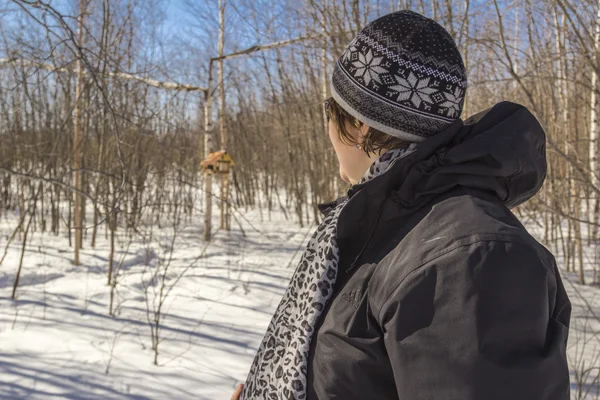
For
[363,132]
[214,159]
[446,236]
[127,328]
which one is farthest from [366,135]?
[214,159]

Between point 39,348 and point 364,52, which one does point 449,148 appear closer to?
point 364,52

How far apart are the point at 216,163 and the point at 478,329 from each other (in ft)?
25.7

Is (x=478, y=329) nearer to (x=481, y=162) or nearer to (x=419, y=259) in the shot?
(x=419, y=259)

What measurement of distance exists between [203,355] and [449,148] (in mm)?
3513

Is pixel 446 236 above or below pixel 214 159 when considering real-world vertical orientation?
below

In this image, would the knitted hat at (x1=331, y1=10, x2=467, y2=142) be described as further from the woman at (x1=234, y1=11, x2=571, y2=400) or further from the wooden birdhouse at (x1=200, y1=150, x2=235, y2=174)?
the wooden birdhouse at (x1=200, y1=150, x2=235, y2=174)

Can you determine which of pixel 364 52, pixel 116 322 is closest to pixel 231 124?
pixel 116 322

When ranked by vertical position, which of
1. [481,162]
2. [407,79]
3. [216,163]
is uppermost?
[216,163]

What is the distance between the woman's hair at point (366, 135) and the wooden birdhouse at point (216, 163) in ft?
23.9

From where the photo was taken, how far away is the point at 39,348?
3.95m

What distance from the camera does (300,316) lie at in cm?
Answer: 103

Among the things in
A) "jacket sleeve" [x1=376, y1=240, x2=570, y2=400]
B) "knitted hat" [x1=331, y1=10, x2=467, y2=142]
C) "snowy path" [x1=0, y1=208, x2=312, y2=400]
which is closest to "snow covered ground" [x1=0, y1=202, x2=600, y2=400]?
"snowy path" [x1=0, y1=208, x2=312, y2=400]

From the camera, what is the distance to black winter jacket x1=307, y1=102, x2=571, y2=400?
0.69 metres

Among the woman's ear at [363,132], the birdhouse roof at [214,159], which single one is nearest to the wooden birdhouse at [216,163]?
the birdhouse roof at [214,159]
